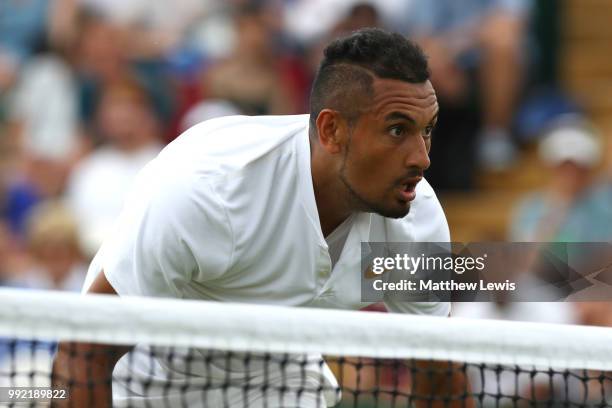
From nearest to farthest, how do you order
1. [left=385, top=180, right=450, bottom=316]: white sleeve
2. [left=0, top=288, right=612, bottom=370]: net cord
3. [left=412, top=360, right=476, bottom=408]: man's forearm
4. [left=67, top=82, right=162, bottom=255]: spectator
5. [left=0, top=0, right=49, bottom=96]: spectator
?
1. [left=0, top=288, right=612, bottom=370]: net cord
2. [left=385, top=180, right=450, bottom=316]: white sleeve
3. [left=412, top=360, right=476, bottom=408]: man's forearm
4. [left=67, top=82, right=162, bottom=255]: spectator
5. [left=0, top=0, right=49, bottom=96]: spectator

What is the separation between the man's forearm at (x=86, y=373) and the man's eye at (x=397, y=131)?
1.11m

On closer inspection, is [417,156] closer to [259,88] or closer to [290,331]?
[290,331]

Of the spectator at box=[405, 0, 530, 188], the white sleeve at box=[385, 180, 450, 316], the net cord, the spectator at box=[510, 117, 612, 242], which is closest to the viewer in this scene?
the net cord

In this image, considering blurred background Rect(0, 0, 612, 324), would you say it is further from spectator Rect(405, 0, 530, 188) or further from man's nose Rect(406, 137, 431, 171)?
man's nose Rect(406, 137, 431, 171)

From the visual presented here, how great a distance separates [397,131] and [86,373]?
126cm

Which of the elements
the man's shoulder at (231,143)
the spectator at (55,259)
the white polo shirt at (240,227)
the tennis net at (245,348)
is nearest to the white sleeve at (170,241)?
the white polo shirt at (240,227)

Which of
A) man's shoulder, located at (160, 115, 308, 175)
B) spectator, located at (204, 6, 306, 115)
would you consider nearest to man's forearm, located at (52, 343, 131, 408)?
man's shoulder, located at (160, 115, 308, 175)

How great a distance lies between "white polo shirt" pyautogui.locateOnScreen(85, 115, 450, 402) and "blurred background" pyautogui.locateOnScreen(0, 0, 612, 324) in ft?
15.1

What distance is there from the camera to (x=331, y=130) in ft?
14.2

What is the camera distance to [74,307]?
3.78 m

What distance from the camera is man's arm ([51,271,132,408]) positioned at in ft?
13.4

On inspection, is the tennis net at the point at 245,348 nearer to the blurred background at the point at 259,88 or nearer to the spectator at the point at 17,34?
the blurred background at the point at 259,88

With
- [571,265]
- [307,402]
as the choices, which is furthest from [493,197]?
[307,402]

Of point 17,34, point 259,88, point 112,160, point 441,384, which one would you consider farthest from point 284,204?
point 17,34
